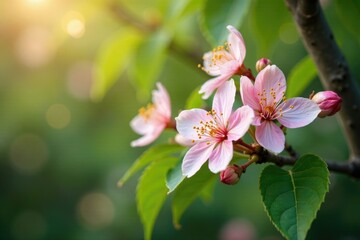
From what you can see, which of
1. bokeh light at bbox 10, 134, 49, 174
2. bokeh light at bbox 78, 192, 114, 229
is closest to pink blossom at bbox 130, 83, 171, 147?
bokeh light at bbox 78, 192, 114, 229

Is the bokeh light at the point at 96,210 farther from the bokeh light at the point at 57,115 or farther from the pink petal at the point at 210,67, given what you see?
the pink petal at the point at 210,67

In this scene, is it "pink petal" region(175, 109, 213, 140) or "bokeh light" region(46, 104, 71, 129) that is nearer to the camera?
"pink petal" region(175, 109, 213, 140)

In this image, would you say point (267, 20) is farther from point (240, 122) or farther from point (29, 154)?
point (29, 154)

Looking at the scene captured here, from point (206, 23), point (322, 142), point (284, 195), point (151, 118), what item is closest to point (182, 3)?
point (206, 23)

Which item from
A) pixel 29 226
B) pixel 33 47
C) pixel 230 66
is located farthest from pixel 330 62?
pixel 29 226

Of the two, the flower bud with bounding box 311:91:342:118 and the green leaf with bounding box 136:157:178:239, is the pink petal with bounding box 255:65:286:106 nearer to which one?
the flower bud with bounding box 311:91:342:118

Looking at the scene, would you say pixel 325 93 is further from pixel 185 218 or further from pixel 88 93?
pixel 88 93
